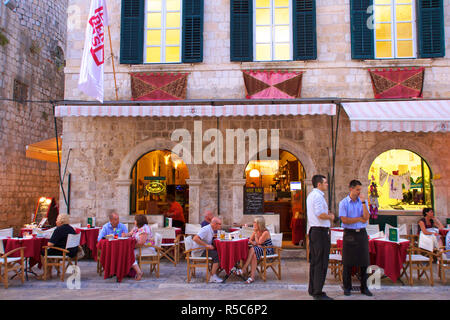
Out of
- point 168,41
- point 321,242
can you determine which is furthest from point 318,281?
point 168,41

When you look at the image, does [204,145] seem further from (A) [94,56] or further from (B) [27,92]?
(B) [27,92]

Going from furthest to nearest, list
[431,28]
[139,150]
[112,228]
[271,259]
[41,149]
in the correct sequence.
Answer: [41,149], [139,150], [431,28], [112,228], [271,259]

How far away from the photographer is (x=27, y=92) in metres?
13.7

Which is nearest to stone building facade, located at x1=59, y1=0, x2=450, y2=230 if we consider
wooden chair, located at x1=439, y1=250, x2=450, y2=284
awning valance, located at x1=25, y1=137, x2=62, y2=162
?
awning valance, located at x1=25, y1=137, x2=62, y2=162

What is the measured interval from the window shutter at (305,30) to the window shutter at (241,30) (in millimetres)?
1113

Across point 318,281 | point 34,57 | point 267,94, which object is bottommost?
point 318,281

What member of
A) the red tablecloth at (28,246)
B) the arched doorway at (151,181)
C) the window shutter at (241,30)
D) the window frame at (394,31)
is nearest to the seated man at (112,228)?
the red tablecloth at (28,246)

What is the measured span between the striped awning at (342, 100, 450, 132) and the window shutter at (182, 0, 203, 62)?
12.8 ft

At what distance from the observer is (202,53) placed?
Answer: 959 cm

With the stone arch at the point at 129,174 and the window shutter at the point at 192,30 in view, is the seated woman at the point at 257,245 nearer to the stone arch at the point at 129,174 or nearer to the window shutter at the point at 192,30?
the stone arch at the point at 129,174

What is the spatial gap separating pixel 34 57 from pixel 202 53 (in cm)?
788

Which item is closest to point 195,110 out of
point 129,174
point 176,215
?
point 129,174

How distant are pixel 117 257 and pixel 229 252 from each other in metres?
1.95
